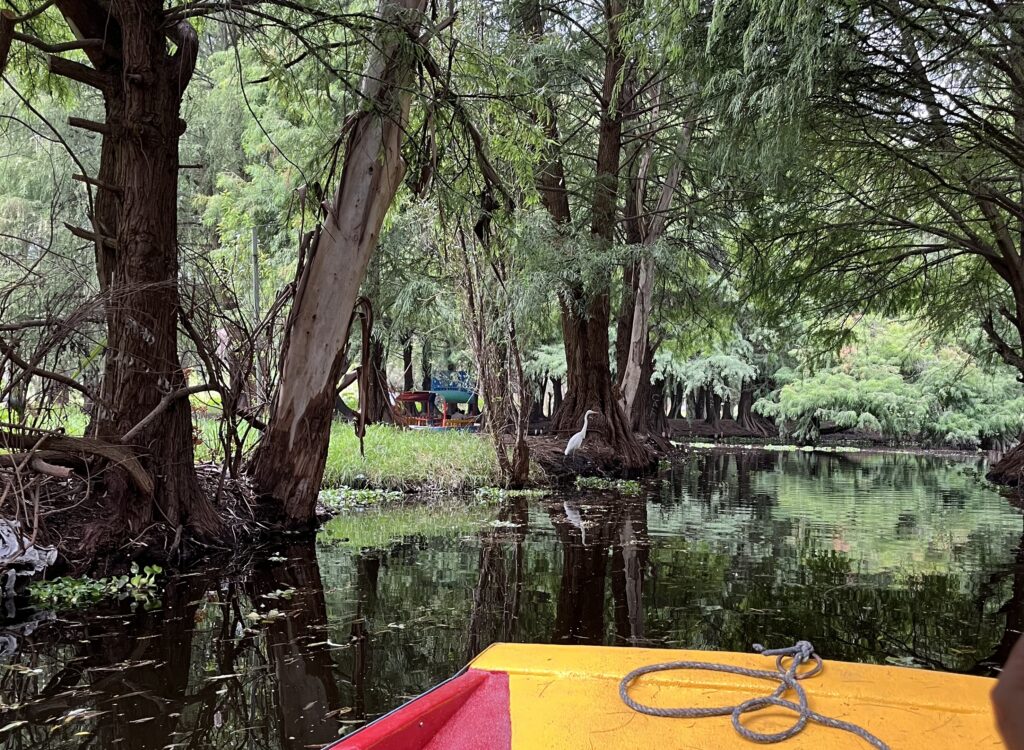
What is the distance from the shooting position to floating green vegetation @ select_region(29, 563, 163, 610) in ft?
18.0

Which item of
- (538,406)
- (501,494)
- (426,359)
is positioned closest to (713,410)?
(538,406)

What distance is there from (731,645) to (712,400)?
101 ft

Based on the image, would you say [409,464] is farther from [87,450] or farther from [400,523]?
[87,450]

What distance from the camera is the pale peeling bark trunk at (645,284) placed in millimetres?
15008

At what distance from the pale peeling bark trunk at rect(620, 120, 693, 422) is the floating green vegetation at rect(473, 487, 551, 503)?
4790 millimetres

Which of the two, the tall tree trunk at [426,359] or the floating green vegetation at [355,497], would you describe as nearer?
the floating green vegetation at [355,497]

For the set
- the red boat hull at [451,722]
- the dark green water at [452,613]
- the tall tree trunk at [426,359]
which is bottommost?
the dark green water at [452,613]

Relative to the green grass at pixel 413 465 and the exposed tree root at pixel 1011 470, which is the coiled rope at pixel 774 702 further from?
the exposed tree root at pixel 1011 470

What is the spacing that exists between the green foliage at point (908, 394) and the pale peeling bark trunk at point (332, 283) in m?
21.0

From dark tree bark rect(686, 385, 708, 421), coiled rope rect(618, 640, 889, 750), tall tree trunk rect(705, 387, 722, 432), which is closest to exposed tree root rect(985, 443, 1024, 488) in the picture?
coiled rope rect(618, 640, 889, 750)

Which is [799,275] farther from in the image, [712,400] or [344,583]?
[712,400]

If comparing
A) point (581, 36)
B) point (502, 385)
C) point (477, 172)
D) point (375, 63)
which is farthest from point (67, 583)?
point (581, 36)

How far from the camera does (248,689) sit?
3.90 metres

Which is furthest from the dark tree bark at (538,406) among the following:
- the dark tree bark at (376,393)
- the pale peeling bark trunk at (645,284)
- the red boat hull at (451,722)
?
the red boat hull at (451,722)
